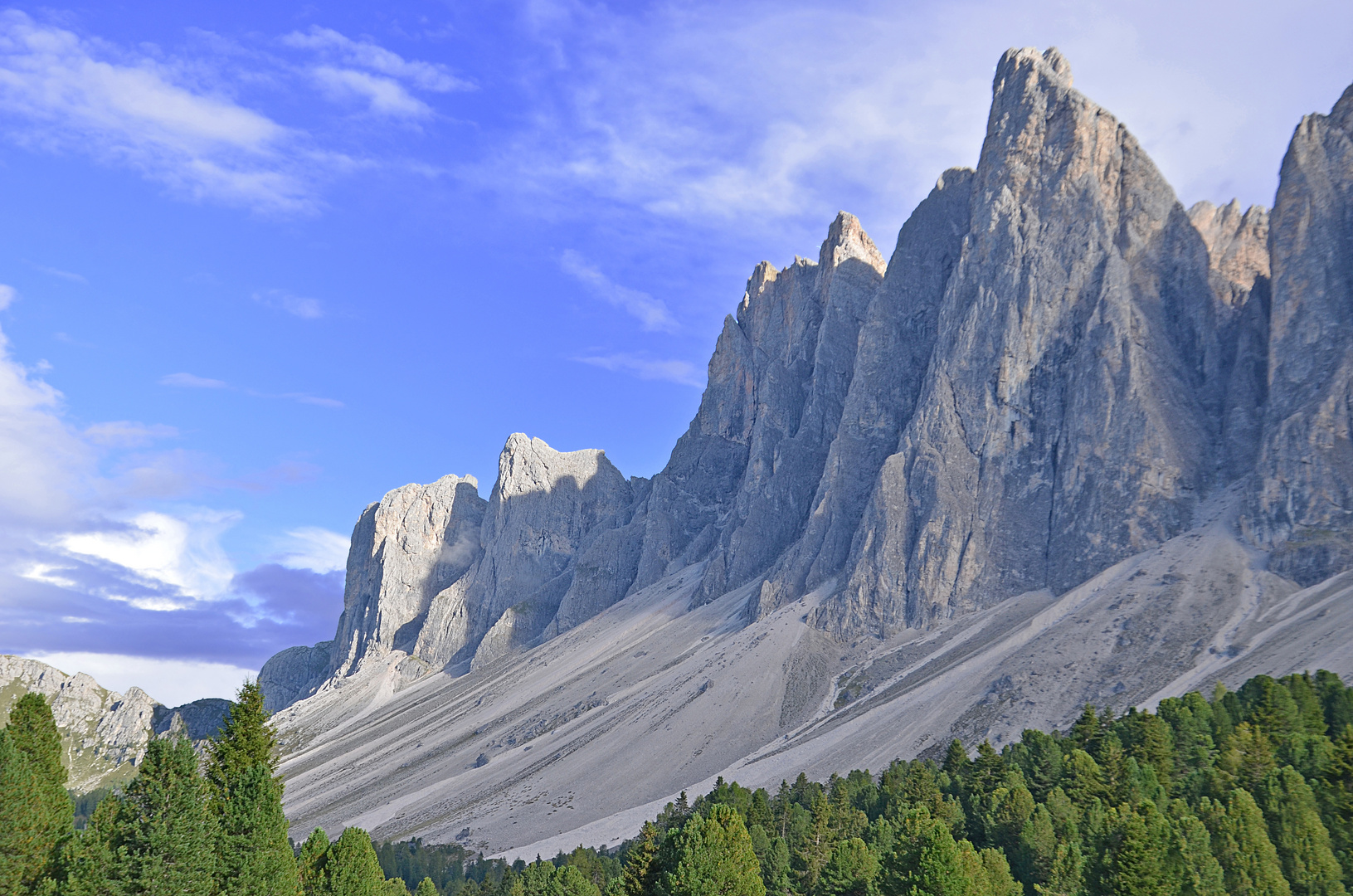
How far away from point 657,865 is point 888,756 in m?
114

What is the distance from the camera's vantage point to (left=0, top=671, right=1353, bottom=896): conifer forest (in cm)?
3600

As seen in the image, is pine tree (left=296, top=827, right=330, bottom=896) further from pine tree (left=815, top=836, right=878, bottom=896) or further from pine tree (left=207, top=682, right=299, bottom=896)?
pine tree (left=815, top=836, right=878, bottom=896)

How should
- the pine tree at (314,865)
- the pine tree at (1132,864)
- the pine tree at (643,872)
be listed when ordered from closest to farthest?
1. the pine tree at (314,865)
2. the pine tree at (1132,864)
3. the pine tree at (643,872)

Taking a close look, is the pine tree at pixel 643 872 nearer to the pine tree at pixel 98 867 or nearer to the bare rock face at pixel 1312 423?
the pine tree at pixel 98 867

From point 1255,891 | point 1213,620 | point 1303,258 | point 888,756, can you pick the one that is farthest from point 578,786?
point 1303,258

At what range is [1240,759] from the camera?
69.7 m

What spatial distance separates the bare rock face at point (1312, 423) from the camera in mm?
171875

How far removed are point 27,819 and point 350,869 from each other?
41.6ft

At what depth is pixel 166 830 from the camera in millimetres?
34562

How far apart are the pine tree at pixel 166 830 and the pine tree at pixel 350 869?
8.83 metres

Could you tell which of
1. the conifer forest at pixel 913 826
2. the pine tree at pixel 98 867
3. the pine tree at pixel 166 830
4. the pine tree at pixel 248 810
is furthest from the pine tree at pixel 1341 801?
the pine tree at pixel 98 867

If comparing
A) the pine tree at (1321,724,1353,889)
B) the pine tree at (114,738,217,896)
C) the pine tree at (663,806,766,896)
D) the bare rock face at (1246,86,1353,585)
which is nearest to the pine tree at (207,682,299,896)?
the pine tree at (114,738,217,896)

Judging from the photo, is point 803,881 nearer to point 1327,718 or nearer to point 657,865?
point 657,865

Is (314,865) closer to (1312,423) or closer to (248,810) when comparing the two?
(248,810)
